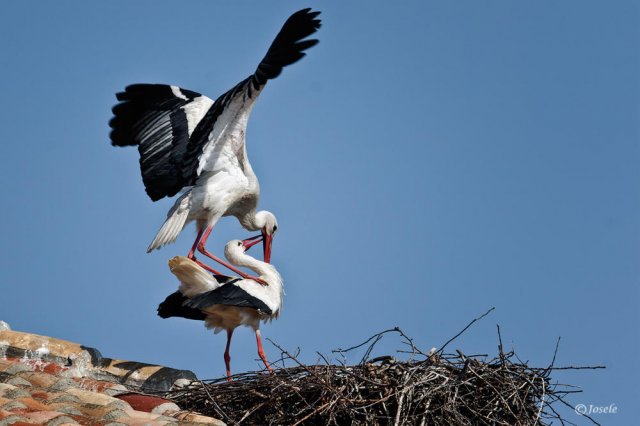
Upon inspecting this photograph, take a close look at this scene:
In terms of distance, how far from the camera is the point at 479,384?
7.29 metres

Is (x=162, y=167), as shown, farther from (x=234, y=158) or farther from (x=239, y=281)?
(x=239, y=281)

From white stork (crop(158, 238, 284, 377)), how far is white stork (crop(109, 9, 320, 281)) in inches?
10.5

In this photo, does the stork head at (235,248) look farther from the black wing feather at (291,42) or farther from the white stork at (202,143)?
the black wing feather at (291,42)

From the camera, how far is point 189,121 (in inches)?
441

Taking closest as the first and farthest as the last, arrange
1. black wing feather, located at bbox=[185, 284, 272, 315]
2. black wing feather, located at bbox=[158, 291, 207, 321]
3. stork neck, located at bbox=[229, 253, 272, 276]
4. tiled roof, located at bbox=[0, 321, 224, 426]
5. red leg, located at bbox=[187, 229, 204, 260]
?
tiled roof, located at bbox=[0, 321, 224, 426], black wing feather, located at bbox=[185, 284, 272, 315], black wing feather, located at bbox=[158, 291, 207, 321], stork neck, located at bbox=[229, 253, 272, 276], red leg, located at bbox=[187, 229, 204, 260]

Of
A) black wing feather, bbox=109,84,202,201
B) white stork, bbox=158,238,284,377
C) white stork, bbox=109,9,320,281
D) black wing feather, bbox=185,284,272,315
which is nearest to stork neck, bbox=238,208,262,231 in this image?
white stork, bbox=109,9,320,281

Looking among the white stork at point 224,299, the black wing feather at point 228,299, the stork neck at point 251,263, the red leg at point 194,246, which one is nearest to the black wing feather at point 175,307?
the white stork at point 224,299

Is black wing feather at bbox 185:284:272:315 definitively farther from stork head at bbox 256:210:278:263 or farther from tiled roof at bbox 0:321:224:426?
stork head at bbox 256:210:278:263

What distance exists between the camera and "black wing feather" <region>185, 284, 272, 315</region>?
8.44 metres

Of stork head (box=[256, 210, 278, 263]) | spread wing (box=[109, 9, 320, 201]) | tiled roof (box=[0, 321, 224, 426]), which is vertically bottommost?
tiled roof (box=[0, 321, 224, 426])

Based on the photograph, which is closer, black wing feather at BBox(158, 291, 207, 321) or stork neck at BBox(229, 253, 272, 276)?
black wing feather at BBox(158, 291, 207, 321)

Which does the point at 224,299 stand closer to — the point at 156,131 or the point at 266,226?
the point at 266,226

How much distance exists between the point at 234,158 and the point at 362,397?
156 inches

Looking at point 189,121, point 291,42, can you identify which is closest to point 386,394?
point 291,42
